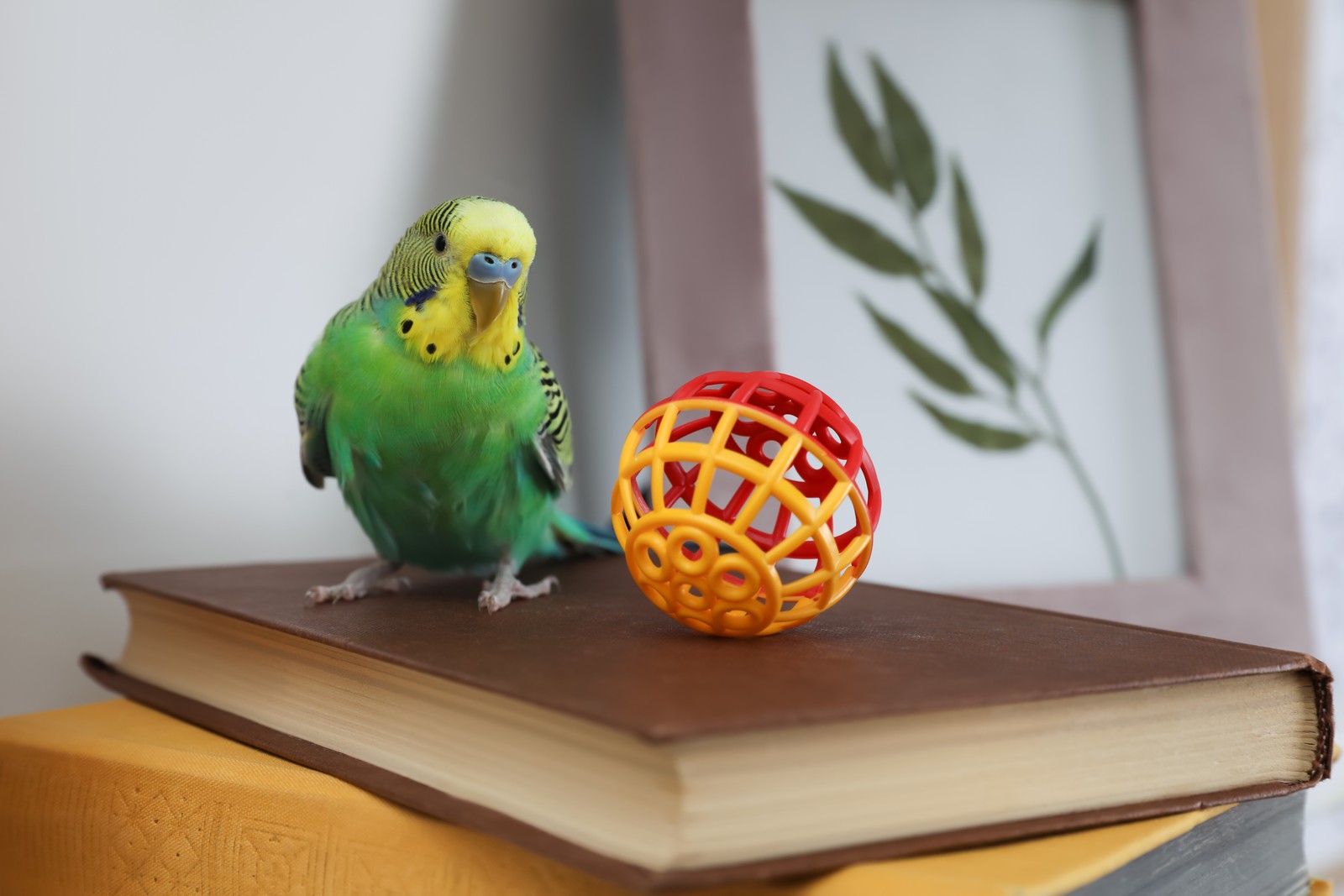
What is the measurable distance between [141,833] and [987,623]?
0.46 m

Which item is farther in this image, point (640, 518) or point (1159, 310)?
point (1159, 310)

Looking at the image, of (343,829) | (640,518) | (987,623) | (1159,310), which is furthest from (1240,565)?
(343,829)

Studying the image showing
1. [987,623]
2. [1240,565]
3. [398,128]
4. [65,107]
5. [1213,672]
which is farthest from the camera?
[1240,565]

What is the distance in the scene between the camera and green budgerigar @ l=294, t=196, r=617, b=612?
580 mm

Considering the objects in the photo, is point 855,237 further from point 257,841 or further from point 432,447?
point 257,841

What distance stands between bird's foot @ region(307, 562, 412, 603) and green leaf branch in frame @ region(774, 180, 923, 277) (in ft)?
1.48

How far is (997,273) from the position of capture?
3.27 ft

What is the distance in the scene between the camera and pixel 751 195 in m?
0.87

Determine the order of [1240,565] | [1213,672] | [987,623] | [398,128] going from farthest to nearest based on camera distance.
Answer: [1240,565] < [398,128] < [987,623] < [1213,672]

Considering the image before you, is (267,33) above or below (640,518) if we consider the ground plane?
above

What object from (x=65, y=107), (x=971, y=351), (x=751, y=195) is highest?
(x=65, y=107)

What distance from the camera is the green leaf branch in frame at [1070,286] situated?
3.32ft

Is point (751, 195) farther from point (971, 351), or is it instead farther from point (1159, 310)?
point (1159, 310)

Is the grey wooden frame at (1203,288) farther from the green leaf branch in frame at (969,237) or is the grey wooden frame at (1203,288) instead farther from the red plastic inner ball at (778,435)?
the red plastic inner ball at (778,435)
